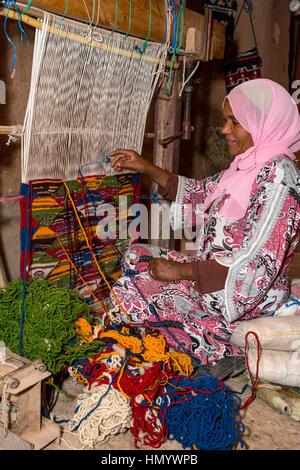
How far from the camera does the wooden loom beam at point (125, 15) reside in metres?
1.74

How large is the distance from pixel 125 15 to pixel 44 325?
1458 mm

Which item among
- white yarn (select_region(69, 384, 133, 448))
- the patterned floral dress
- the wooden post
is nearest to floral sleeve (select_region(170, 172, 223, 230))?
the patterned floral dress

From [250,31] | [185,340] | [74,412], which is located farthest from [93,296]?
[250,31]

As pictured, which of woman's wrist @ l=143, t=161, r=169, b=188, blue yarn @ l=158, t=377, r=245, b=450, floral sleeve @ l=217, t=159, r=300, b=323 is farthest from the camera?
woman's wrist @ l=143, t=161, r=169, b=188

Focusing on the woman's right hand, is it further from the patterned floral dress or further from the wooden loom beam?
the wooden loom beam

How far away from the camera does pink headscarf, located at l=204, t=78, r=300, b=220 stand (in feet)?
6.63

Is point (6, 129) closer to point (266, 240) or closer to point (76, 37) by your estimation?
point (76, 37)

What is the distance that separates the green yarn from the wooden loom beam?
1165 mm

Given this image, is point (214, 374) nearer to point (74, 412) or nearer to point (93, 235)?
point (74, 412)

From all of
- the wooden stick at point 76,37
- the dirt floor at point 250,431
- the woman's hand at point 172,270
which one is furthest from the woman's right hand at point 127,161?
the dirt floor at point 250,431

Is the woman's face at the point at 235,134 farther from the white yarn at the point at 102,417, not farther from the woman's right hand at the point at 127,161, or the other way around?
the white yarn at the point at 102,417

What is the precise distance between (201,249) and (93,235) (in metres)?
Result: 0.63

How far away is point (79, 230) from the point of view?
240cm

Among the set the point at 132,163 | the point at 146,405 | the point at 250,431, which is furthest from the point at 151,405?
the point at 132,163
